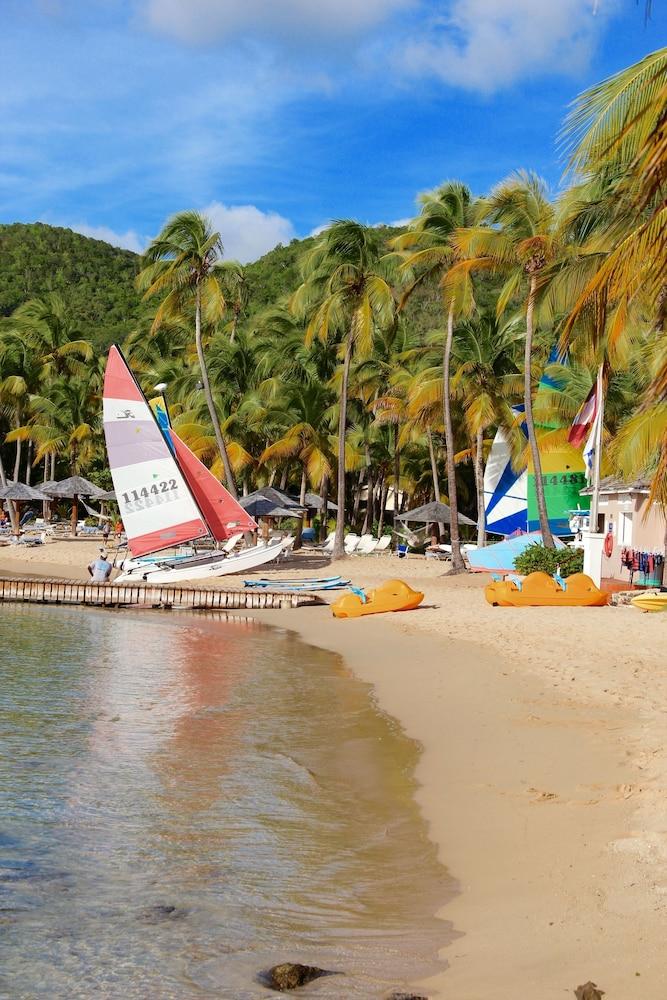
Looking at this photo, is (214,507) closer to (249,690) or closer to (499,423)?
(499,423)

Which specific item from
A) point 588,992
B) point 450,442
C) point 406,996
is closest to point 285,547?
point 450,442

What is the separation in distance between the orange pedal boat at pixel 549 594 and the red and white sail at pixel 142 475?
1211cm

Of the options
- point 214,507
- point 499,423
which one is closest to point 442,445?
point 499,423

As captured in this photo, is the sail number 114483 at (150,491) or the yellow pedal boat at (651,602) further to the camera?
the sail number 114483 at (150,491)

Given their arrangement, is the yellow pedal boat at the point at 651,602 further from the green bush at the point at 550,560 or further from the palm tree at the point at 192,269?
the palm tree at the point at 192,269

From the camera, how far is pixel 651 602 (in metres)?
18.5

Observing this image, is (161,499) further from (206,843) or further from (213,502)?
(206,843)

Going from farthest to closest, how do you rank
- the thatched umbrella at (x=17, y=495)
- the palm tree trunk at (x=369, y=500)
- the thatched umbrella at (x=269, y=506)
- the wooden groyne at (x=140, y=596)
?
the thatched umbrella at (x=17, y=495) < the palm tree trunk at (x=369, y=500) < the thatched umbrella at (x=269, y=506) < the wooden groyne at (x=140, y=596)

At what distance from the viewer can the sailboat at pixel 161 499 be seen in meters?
29.7

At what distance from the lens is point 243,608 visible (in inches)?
1004

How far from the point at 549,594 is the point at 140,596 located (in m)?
11.8

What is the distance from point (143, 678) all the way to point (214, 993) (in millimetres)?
10896

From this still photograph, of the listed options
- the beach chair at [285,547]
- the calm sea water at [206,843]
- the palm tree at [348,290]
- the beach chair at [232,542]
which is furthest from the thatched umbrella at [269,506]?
the calm sea water at [206,843]

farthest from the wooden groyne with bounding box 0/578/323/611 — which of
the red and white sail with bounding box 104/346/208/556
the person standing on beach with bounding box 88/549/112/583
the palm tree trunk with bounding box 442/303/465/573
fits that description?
the palm tree trunk with bounding box 442/303/465/573
